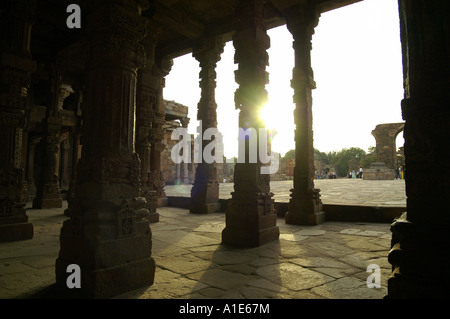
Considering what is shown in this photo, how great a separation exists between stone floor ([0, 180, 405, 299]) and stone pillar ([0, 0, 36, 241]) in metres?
0.43

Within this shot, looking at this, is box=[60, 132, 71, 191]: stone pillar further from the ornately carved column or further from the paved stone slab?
the paved stone slab

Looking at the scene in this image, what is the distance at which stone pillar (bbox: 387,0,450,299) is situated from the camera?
1628mm

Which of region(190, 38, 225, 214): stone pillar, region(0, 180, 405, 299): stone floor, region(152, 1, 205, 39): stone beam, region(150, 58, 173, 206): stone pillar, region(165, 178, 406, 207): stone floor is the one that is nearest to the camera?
region(0, 180, 405, 299): stone floor

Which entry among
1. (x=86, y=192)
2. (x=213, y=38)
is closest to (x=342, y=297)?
(x=86, y=192)

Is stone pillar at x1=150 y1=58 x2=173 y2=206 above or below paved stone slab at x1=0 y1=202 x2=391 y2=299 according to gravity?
above

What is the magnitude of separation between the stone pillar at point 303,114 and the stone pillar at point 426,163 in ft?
12.2

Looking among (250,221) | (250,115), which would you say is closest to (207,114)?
(250,115)

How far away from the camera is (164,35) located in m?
7.71

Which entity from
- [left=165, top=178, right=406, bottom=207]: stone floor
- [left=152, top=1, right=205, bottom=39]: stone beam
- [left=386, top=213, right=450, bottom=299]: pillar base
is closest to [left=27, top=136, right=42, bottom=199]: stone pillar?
[left=165, top=178, right=406, bottom=207]: stone floor

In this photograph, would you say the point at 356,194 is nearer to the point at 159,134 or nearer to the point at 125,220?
the point at 159,134

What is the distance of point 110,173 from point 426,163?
7.71 feet

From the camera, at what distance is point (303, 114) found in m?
5.64
